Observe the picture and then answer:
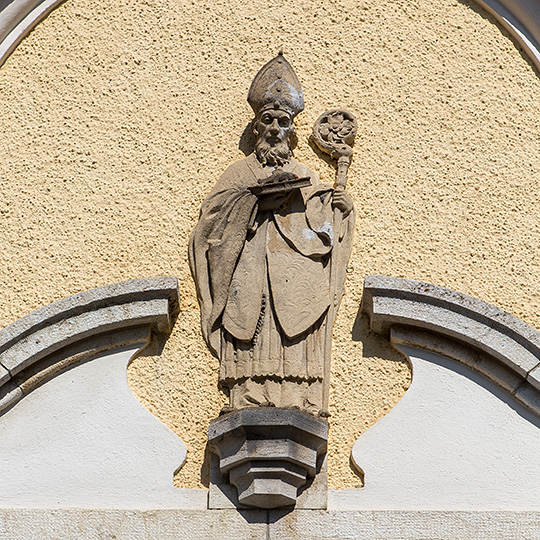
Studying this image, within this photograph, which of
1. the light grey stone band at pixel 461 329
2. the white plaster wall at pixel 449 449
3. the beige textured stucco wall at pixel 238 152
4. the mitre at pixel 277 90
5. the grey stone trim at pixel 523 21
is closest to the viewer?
the white plaster wall at pixel 449 449

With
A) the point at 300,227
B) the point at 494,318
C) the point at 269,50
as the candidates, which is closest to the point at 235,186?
the point at 300,227

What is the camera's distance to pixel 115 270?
6.21 m

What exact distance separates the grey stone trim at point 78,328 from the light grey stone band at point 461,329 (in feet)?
3.18

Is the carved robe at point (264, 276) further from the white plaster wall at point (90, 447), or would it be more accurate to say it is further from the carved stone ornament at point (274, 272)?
the white plaster wall at point (90, 447)

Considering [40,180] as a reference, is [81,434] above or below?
below

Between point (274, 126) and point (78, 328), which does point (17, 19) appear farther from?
point (78, 328)

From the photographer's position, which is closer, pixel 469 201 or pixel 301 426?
pixel 301 426

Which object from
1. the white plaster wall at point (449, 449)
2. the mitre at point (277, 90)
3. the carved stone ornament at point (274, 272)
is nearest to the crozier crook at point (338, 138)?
the carved stone ornament at point (274, 272)

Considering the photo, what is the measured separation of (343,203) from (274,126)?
1.62 feet

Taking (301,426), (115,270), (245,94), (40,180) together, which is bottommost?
(301,426)

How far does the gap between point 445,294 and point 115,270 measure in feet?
5.01

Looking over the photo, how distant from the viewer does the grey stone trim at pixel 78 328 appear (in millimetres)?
5926

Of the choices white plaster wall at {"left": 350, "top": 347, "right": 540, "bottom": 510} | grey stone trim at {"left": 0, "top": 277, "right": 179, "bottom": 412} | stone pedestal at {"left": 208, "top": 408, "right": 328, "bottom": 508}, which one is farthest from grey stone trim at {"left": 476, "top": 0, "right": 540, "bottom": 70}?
stone pedestal at {"left": 208, "top": 408, "right": 328, "bottom": 508}

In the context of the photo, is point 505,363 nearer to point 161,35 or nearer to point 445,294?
point 445,294
